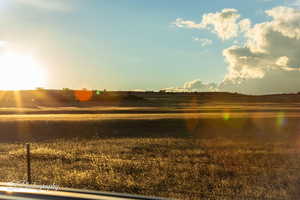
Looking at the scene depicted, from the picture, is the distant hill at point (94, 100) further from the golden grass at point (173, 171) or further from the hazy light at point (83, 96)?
the golden grass at point (173, 171)

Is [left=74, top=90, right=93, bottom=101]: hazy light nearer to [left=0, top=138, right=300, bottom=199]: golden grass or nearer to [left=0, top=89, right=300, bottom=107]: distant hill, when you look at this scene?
[left=0, top=89, right=300, bottom=107]: distant hill

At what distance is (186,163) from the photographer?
11.3m

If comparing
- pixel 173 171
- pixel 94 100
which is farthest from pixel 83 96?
pixel 173 171

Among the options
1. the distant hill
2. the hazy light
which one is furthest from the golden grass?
the hazy light

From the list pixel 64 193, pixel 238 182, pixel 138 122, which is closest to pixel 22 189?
pixel 64 193

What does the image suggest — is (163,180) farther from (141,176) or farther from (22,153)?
(22,153)

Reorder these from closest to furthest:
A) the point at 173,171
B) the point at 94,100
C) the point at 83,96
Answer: the point at 173,171 → the point at 94,100 → the point at 83,96

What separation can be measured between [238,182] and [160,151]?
6.01m

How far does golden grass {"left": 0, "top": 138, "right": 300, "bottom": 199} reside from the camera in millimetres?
8062

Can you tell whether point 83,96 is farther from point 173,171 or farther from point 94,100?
point 173,171

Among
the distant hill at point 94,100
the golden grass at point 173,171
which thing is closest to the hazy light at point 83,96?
the distant hill at point 94,100

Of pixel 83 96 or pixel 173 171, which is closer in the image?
pixel 173 171

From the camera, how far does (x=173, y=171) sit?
10.0 metres

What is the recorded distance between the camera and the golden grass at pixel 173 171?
8.06 meters
